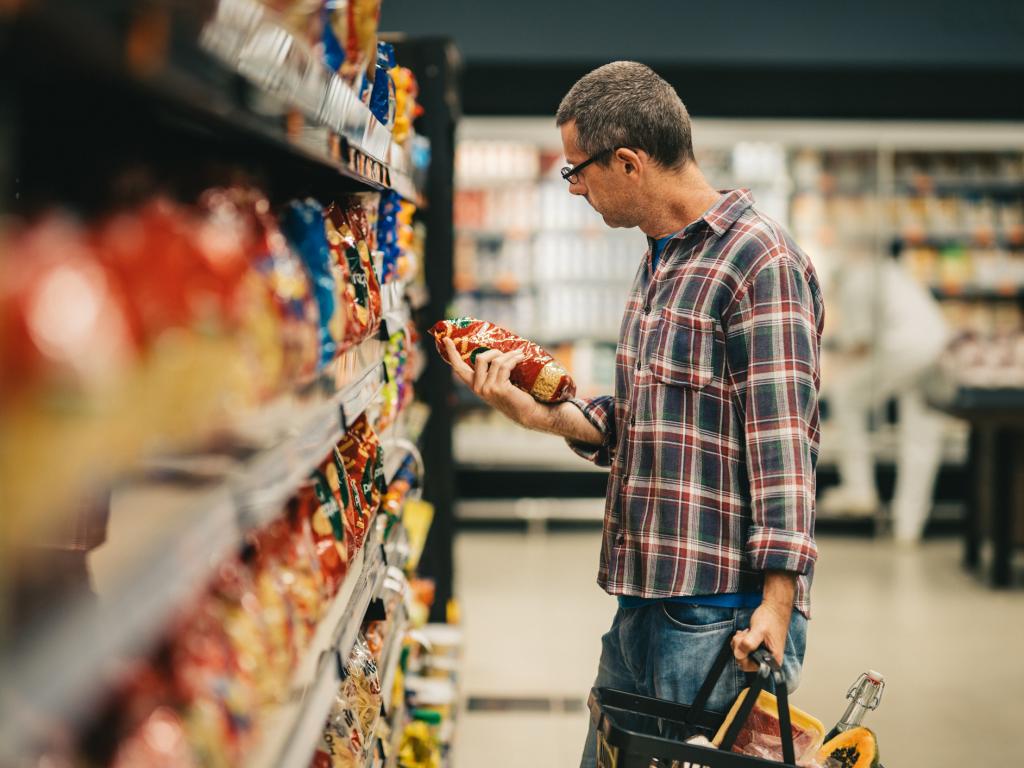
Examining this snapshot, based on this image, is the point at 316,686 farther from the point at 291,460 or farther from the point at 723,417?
the point at 723,417

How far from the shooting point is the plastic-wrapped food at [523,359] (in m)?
2.22

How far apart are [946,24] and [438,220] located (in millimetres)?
4609

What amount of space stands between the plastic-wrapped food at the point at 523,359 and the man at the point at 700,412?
212 mm

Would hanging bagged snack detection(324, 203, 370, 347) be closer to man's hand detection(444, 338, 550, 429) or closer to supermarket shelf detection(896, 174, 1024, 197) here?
man's hand detection(444, 338, 550, 429)

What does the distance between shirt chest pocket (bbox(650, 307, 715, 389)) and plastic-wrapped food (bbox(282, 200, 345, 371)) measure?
0.69m

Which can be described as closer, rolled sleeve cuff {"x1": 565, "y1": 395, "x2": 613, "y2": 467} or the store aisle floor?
Result: rolled sleeve cuff {"x1": 565, "y1": 395, "x2": 613, "y2": 467}

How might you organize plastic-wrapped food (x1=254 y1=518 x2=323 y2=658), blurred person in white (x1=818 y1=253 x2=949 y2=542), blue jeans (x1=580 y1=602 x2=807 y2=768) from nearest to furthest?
plastic-wrapped food (x1=254 y1=518 x2=323 y2=658), blue jeans (x1=580 y1=602 x2=807 y2=768), blurred person in white (x1=818 y1=253 x2=949 y2=542)

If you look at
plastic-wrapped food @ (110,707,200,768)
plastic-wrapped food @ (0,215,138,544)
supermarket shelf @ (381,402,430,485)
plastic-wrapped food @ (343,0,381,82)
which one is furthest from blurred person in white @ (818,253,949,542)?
plastic-wrapped food @ (0,215,138,544)

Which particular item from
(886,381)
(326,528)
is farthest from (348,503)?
(886,381)

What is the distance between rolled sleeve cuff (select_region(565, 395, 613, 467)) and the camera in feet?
7.35

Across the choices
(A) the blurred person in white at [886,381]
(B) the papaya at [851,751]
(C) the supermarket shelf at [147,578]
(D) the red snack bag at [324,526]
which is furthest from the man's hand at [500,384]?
(A) the blurred person in white at [886,381]

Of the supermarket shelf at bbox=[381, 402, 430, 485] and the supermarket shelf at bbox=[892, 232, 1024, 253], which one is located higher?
the supermarket shelf at bbox=[892, 232, 1024, 253]

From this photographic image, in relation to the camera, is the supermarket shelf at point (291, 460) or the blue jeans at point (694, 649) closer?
the supermarket shelf at point (291, 460)

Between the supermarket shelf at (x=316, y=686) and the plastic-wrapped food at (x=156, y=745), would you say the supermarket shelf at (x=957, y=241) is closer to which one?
the supermarket shelf at (x=316, y=686)
